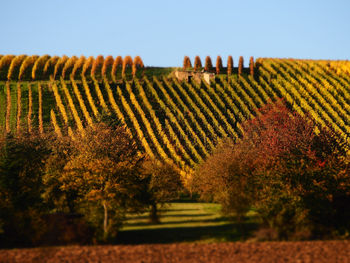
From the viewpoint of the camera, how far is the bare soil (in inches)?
1158

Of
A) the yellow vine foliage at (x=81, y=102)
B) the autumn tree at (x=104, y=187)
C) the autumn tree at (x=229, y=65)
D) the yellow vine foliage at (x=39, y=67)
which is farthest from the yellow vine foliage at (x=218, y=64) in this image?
the autumn tree at (x=104, y=187)

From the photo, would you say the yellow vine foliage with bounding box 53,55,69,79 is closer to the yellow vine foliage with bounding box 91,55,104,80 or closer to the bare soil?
the yellow vine foliage with bounding box 91,55,104,80

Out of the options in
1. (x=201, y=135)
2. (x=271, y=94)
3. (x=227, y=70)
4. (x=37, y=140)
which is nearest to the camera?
(x=37, y=140)

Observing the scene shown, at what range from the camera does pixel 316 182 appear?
141ft

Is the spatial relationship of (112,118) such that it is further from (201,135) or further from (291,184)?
(291,184)

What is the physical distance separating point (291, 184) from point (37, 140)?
97.7 feet

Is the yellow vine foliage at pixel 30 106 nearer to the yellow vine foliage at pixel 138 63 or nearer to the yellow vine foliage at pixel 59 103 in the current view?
the yellow vine foliage at pixel 59 103

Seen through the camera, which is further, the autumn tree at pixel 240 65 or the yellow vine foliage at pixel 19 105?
the autumn tree at pixel 240 65

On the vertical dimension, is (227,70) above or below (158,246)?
above

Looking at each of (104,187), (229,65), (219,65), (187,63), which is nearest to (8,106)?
(187,63)

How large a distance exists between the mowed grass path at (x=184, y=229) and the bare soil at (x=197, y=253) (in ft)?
13.4

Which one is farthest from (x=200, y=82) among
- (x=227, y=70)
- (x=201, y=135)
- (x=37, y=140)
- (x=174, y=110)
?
(x=37, y=140)

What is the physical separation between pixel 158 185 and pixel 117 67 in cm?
8095

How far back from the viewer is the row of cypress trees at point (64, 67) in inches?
4663
